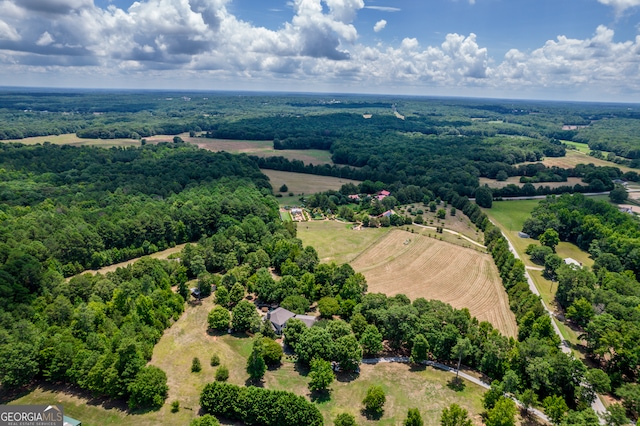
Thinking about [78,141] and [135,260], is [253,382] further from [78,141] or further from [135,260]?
[78,141]

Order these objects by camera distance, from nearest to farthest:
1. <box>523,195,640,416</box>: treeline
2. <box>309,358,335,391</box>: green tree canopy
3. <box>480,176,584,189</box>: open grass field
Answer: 1. <box>309,358,335,391</box>: green tree canopy
2. <box>523,195,640,416</box>: treeline
3. <box>480,176,584,189</box>: open grass field

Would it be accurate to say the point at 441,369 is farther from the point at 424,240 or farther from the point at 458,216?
the point at 458,216

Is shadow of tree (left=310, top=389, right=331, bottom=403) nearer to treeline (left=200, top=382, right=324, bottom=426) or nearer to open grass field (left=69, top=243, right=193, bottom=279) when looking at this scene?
treeline (left=200, top=382, right=324, bottom=426)

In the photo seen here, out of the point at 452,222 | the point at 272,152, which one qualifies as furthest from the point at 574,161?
the point at 272,152

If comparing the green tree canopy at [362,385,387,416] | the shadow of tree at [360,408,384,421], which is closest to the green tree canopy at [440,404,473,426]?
the green tree canopy at [362,385,387,416]

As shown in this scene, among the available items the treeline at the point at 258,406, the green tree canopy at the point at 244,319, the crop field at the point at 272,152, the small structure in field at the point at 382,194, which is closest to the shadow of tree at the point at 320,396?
the treeline at the point at 258,406

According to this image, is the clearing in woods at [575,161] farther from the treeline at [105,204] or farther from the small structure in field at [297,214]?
the treeline at [105,204]
